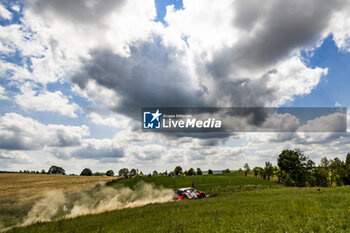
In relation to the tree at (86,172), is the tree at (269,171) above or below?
above

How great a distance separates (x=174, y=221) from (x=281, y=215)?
6954mm

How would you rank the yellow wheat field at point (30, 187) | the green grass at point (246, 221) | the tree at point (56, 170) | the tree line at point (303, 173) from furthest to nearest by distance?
1. the tree at point (56, 170)
2. the tree line at point (303, 173)
3. the yellow wheat field at point (30, 187)
4. the green grass at point (246, 221)

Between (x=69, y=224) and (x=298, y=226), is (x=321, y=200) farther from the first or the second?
(x=69, y=224)

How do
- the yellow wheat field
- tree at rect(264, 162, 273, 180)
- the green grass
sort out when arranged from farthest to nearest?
tree at rect(264, 162, 273, 180) < the yellow wheat field < the green grass

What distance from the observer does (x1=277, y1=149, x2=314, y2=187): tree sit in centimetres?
6288

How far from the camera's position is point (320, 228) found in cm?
1031

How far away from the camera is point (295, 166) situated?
211 feet

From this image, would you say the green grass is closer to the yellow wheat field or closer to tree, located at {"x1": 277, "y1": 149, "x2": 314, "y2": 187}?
the yellow wheat field


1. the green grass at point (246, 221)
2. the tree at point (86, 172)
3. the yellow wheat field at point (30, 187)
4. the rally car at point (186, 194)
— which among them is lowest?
the tree at point (86, 172)

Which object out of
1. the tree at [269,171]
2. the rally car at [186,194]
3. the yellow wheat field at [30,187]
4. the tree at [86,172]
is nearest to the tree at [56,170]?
the tree at [86,172]

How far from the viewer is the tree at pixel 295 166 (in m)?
62.9

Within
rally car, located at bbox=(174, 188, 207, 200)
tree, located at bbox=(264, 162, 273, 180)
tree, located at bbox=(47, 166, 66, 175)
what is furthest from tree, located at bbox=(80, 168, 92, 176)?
rally car, located at bbox=(174, 188, 207, 200)

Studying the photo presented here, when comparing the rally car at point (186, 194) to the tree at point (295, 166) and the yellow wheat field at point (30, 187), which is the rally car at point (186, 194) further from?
the tree at point (295, 166)

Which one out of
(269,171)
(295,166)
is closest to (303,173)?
(295,166)
